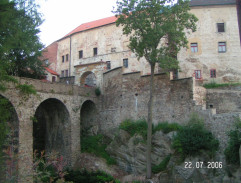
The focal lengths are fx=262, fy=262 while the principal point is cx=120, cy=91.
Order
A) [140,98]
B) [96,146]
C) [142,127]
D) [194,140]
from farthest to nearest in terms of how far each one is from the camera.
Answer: [96,146] → [140,98] → [142,127] → [194,140]

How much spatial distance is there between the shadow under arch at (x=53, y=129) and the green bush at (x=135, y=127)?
4.58 meters

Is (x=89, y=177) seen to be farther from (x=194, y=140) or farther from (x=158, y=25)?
(x=158, y=25)

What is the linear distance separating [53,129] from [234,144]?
14.6m

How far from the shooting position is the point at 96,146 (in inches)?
874

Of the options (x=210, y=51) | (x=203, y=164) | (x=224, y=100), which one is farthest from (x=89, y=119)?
(x=210, y=51)

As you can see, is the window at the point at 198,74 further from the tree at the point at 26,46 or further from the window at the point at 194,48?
the tree at the point at 26,46

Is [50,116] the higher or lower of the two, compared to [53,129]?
higher

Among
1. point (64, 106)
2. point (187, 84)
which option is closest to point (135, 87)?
point (187, 84)

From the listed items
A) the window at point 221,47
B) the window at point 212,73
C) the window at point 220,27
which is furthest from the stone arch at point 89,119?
the window at point 220,27

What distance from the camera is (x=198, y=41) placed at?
2666 cm

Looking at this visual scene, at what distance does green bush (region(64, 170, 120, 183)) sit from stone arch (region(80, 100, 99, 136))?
5896mm

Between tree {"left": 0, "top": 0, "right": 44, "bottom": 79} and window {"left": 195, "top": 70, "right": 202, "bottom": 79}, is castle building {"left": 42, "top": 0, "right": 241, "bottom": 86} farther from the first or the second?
tree {"left": 0, "top": 0, "right": 44, "bottom": 79}

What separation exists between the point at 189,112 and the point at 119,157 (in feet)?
21.0

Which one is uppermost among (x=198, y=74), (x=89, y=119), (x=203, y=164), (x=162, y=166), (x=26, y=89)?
(x=198, y=74)
